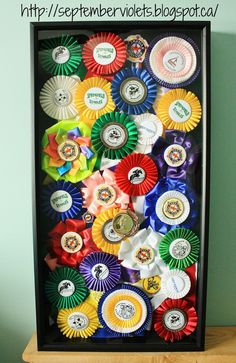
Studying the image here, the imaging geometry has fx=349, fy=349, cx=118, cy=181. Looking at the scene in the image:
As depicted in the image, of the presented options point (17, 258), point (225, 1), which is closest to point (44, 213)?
point (17, 258)

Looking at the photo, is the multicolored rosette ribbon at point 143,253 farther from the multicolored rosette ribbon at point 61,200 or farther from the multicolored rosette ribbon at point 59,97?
the multicolored rosette ribbon at point 59,97

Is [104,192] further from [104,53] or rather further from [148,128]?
[104,53]

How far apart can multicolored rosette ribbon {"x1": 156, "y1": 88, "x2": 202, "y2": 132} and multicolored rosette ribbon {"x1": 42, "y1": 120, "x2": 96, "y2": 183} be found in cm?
22

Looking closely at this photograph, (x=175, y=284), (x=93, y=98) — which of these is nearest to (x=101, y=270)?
(x=175, y=284)

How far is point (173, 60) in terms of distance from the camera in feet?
3.12

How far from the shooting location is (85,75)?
3.17 ft

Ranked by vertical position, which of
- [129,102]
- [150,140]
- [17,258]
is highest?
[129,102]

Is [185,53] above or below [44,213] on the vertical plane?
above

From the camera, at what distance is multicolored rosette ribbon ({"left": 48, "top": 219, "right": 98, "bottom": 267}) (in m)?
0.98

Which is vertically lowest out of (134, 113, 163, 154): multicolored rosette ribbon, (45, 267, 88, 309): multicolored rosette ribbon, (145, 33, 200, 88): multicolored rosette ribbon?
(45, 267, 88, 309): multicolored rosette ribbon

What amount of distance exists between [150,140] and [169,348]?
57 cm

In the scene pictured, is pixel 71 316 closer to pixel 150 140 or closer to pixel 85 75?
pixel 150 140

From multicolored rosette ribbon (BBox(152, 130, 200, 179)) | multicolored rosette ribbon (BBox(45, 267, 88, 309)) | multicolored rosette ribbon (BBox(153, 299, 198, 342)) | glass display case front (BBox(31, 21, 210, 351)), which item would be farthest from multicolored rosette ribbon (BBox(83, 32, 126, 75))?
multicolored rosette ribbon (BBox(153, 299, 198, 342))

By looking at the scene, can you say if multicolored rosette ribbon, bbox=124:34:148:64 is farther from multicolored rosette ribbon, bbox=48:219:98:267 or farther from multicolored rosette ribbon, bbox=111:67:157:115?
multicolored rosette ribbon, bbox=48:219:98:267
